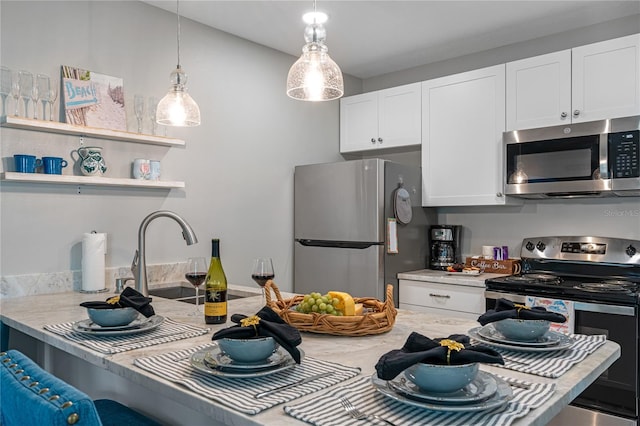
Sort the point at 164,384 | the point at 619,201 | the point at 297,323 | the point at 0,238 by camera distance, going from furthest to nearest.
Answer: the point at 619,201, the point at 0,238, the point at 297,323, the point at 164,384

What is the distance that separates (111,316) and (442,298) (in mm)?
2217

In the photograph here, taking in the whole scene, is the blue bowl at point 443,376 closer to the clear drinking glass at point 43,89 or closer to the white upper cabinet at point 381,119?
the clear drinking glass at point 43,89

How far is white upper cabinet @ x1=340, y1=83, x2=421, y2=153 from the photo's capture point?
3.63 metres

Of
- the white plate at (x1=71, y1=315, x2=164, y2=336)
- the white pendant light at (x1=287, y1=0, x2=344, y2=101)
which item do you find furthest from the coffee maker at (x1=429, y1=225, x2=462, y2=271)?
the white plate at (x1=71, y1=315, x2=164, y2=336)

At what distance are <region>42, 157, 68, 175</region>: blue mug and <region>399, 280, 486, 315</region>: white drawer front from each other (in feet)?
7.23

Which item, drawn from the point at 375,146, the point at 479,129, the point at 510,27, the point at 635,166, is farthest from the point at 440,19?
the point at 635,166

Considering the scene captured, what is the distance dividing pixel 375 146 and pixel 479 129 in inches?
34.4

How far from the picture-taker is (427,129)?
139 inches

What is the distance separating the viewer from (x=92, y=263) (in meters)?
2.37

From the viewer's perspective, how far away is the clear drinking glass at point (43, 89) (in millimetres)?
2303

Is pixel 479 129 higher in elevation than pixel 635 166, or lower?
higher

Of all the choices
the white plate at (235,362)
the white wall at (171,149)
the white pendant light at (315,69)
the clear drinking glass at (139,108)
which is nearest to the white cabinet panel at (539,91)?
the white wall at (171,149)

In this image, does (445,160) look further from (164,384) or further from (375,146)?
(164,384)

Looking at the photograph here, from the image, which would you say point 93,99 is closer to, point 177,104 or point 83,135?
point 83,135
